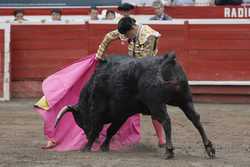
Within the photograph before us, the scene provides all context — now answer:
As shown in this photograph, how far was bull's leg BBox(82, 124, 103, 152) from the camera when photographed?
6129mm

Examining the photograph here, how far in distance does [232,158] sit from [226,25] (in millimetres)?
5267

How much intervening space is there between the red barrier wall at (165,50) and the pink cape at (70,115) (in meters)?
4.37

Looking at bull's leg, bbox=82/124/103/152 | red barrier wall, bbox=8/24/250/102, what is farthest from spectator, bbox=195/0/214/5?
bull's leg, bbox=82/124/103/152

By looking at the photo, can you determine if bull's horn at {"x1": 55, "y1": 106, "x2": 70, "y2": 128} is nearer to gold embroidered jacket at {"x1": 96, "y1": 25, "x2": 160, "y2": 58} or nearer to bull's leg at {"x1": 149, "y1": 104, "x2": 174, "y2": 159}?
gold embroidered jacket at {"x1": 96, "y1": 25, "x2": 160, "y2": 58}

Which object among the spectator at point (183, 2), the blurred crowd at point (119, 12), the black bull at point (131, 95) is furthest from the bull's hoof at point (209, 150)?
the spectator at point (183, 2)

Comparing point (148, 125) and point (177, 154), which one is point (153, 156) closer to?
point (177, 154)

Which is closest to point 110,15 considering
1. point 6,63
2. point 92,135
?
point 6,63

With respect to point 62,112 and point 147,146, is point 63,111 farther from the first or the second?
point 147,146

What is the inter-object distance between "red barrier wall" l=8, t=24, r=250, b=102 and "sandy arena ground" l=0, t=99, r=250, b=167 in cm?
106

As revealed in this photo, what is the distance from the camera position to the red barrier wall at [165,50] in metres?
10.9

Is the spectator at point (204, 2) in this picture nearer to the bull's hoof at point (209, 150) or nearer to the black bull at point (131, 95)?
the black bull at point (131, 95)

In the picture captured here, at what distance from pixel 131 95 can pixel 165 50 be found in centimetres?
521

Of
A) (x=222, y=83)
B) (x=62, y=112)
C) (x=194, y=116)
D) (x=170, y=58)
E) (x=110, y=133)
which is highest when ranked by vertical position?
(x=170, y=58)

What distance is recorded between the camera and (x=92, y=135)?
6.15 meters
